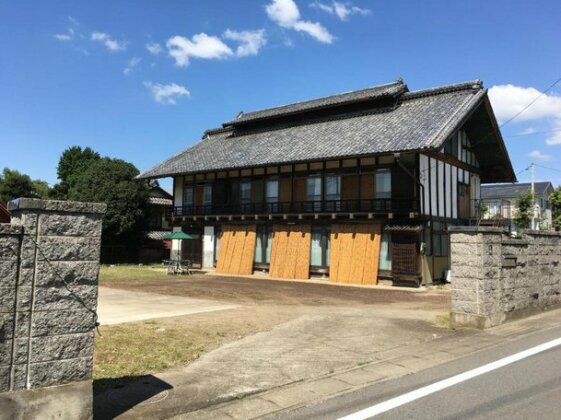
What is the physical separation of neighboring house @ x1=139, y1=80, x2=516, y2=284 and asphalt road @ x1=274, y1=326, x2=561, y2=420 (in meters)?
15.0

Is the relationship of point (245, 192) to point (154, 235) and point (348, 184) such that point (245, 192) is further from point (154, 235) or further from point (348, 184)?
point (154, 235)

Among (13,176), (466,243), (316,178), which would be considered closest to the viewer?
(466,243)

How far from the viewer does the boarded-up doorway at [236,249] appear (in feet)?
89.9

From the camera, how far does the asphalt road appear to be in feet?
15.6

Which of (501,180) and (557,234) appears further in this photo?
(501,180)

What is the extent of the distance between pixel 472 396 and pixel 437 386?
465 millimetres

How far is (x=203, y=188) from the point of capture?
30984 millimetres

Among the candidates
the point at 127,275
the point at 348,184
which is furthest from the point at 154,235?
the point at 348,184

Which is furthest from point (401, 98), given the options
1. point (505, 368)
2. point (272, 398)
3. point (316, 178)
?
point (272, 398)

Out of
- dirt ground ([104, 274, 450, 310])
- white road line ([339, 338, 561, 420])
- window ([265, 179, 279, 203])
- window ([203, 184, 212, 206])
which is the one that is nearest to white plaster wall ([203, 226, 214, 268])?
window ([203, 184, 212, 206])

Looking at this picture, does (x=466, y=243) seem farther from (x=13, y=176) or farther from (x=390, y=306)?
(x=13, y=176)

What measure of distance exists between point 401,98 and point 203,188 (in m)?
13.3

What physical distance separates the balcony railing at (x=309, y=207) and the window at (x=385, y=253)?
135 centimetres

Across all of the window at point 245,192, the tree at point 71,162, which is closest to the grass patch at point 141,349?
the window at point 245,192
